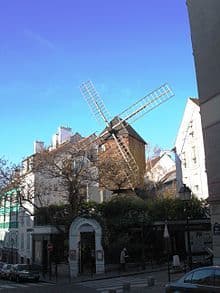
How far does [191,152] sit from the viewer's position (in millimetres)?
53344

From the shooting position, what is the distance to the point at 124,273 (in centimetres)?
3669

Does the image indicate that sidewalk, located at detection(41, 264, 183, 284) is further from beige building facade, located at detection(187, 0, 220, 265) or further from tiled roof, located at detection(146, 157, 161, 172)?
tiled roof, located at detection(146, 157, 161, 172)

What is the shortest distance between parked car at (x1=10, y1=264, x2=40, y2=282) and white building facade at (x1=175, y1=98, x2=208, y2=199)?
2021 cm

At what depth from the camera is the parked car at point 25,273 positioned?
3675 cm

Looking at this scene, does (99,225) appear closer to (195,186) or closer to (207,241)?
(207,241)

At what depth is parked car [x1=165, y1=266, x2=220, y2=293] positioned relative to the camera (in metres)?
12.5

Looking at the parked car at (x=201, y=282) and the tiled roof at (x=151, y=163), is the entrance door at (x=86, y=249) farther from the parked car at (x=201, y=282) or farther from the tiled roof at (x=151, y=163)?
the tiled roof at (x=151, y=163)

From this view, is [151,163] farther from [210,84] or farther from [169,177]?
[210,84]

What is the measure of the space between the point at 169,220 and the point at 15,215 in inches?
871

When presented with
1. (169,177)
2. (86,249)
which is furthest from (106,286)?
(169,177)

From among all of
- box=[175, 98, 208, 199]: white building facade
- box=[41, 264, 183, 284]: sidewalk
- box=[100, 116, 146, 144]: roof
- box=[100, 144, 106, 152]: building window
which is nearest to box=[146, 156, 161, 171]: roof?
box=[100, 116, 146, 144]: roof

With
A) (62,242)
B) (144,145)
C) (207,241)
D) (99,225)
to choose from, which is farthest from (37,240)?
(144,145)

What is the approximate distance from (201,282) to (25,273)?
26131 millimetres

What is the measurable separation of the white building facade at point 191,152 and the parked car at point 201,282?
36.8 metres
